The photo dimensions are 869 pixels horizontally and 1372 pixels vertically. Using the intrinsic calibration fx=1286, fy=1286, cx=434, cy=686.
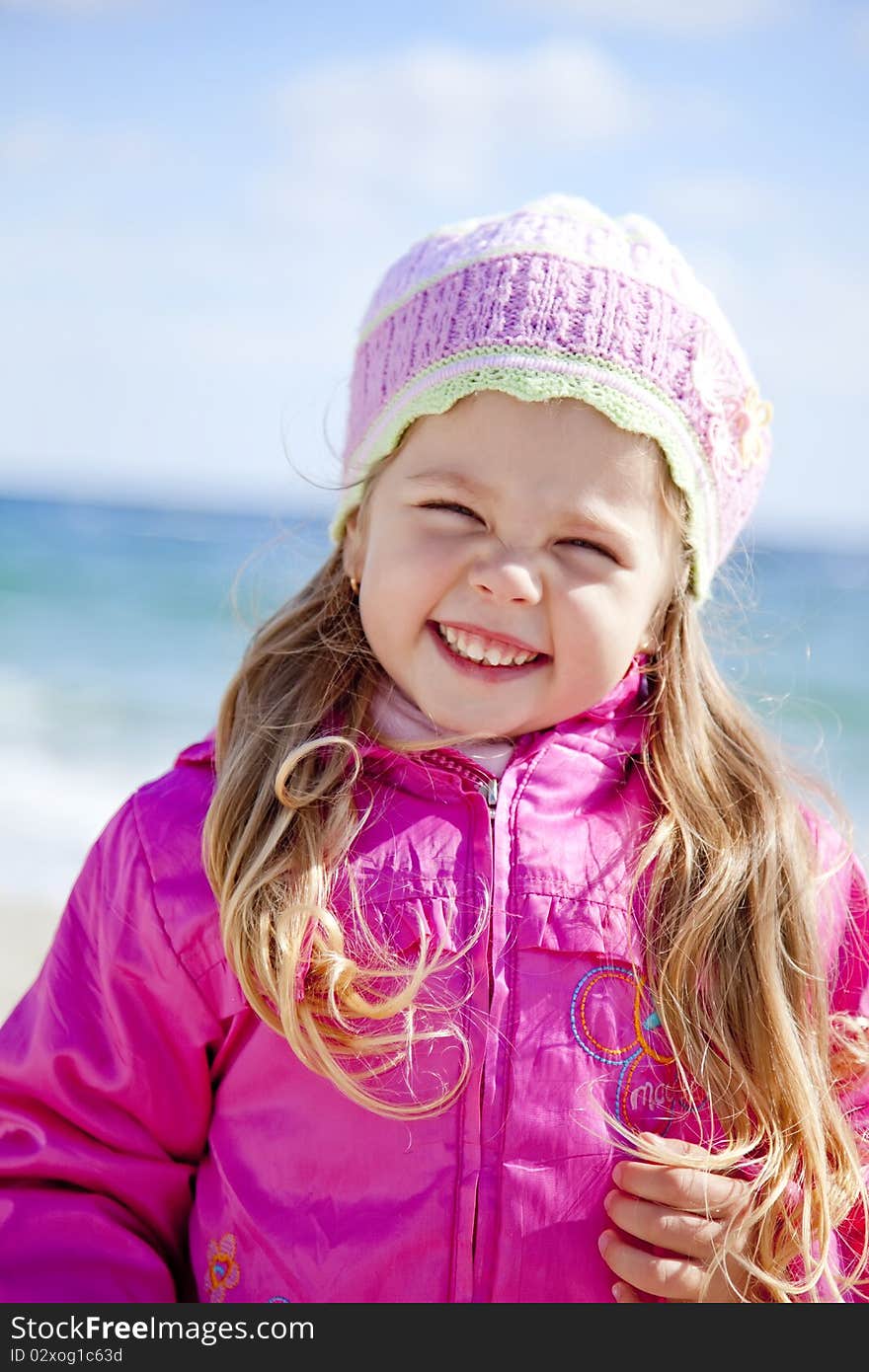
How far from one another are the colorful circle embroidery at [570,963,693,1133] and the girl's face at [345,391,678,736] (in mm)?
399

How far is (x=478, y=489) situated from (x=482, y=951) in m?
0.65

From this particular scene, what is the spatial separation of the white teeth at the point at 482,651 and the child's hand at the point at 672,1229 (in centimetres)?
72

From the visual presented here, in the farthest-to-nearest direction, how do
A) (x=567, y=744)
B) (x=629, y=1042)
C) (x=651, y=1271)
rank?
(x=567, y=744), (x=629, y=1042), (x=651, y=1271)

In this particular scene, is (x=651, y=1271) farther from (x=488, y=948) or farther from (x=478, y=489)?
(x=478, y=489)

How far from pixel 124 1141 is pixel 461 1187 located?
0.50 meters

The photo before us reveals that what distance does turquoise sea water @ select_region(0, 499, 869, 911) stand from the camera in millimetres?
3344

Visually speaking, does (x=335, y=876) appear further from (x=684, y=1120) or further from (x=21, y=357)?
(x=21, y=357)

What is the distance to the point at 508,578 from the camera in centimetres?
180

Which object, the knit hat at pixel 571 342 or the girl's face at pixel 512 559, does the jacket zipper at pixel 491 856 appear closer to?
the girl's face at pixel 512 559

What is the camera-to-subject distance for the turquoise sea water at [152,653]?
3344mm

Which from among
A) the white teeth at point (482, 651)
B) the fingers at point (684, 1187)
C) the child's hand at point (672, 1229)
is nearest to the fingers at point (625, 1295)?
the child's hand at point (672, 1229)

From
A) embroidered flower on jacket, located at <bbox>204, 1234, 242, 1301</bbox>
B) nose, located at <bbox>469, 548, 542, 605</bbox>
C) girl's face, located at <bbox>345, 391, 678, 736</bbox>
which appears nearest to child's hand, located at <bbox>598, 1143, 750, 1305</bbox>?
embroidered flower on jacket, located at <bbox>204, 1234, 242, 1301</bbox>

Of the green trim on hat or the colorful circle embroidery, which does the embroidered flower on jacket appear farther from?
the green trim on hat

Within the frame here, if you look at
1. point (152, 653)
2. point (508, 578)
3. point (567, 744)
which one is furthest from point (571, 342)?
point (152, 653)
